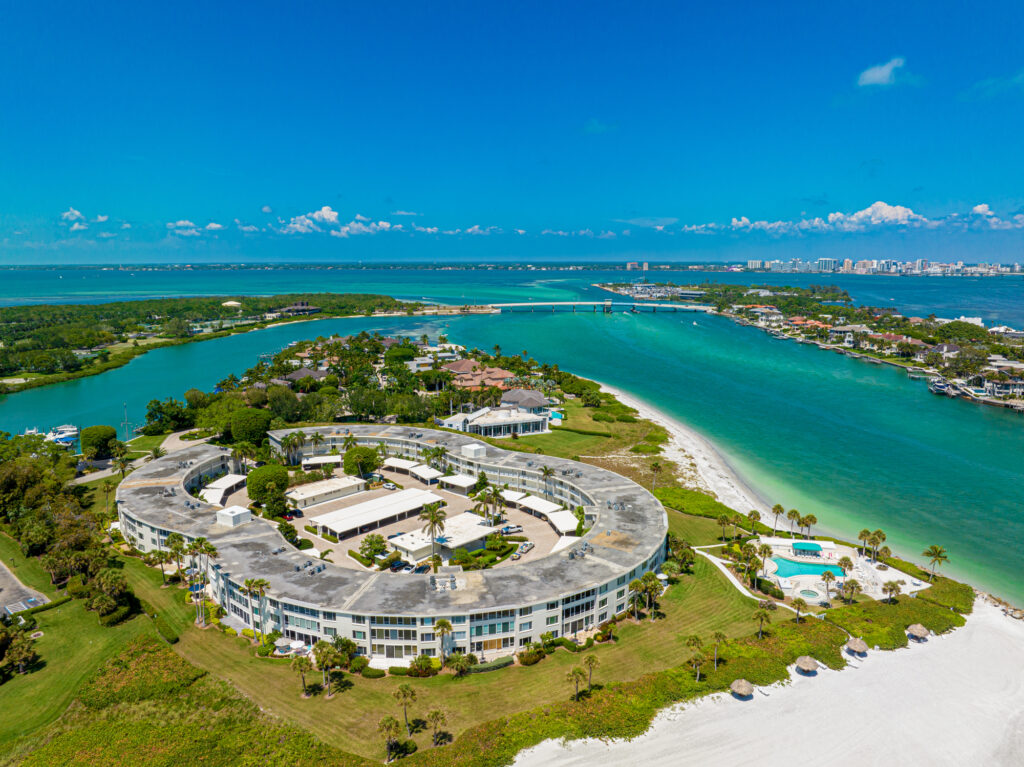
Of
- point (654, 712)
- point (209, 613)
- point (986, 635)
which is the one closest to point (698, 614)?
point (654, 712)

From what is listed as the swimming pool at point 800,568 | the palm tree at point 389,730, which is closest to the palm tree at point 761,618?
the swimming pool at point 800,568

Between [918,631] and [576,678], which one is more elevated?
[576,678]

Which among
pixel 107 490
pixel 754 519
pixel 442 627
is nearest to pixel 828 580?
pixel 754 519

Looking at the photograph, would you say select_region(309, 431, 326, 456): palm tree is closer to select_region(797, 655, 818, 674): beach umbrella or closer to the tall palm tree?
the tall palm tree

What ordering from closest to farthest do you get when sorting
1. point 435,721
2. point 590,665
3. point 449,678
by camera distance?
1. point 435,721
2. point 590,665
3. point 449,678

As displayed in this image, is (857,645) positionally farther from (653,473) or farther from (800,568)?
(653,473)

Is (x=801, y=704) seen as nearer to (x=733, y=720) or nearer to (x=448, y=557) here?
(x=733, y=720)

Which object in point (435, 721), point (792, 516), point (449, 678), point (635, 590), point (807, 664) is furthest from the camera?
point (792, 516)

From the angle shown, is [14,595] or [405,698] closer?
[405,698]
